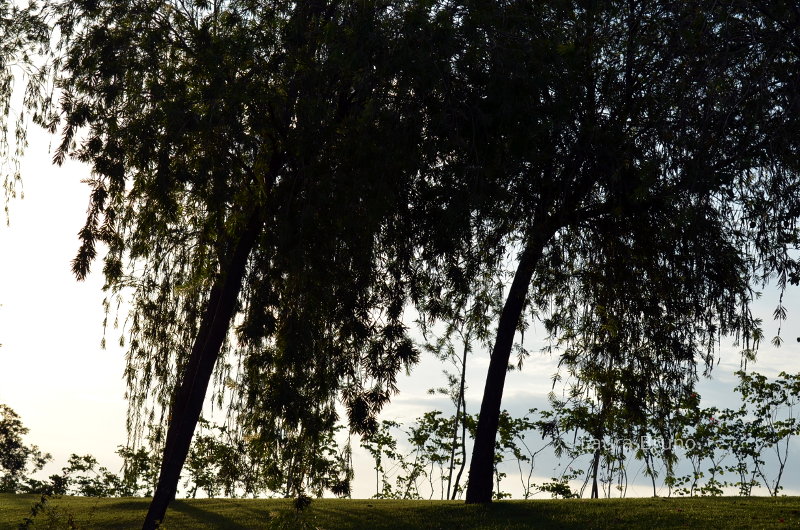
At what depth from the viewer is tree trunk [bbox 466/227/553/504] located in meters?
12.3

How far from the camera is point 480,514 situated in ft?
37.7

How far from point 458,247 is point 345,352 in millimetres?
1906

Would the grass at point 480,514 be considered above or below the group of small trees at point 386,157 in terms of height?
below

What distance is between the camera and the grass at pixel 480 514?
36.0 feet

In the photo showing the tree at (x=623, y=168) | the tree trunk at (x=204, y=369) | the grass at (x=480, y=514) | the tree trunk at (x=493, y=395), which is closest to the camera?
the tree at (x=623, y=168)

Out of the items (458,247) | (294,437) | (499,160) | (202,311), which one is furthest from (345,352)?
(202,311)

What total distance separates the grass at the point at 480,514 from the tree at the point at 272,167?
2.35 metres

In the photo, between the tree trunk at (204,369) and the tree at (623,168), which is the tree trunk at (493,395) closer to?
the tree at (623,168)

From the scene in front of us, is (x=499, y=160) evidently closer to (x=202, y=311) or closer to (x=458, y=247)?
(x=458, y=247)

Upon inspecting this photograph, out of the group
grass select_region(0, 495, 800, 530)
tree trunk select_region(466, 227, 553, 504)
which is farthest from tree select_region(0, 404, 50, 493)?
tree trunk select_region(466, 227, 553, 504)

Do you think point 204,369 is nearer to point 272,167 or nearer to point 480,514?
point 272,167

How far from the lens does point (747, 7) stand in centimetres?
785

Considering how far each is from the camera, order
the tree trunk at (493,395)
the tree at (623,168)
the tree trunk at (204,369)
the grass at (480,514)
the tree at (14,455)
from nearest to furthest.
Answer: the tree at (623,168)
the tree trunk at (204,369)
the grass at (480,514)
the tree trunk at (493,395)
the tree at (14,455)

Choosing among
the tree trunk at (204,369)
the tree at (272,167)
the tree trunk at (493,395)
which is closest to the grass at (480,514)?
the tree trunk at (493,395)
